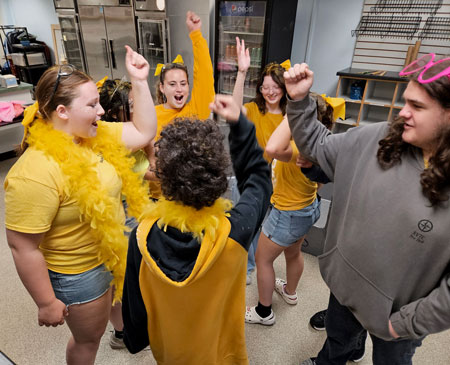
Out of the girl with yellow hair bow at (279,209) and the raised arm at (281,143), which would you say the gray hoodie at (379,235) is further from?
the girl with yellow hair bow at (279,209)

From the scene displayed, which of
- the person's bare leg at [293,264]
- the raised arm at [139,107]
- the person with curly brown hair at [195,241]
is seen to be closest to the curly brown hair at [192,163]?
the person with curly brown hair at [195,241]

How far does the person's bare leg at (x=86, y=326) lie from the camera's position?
54.6 inches

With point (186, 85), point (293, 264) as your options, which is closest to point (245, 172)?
point (293, 264)

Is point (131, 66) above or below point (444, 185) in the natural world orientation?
above

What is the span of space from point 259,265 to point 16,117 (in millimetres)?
3864

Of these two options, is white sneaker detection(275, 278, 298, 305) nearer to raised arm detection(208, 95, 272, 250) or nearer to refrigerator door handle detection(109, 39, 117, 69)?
raised arm detection(208, 95, 272, 250)

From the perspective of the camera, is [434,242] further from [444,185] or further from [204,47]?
[204,47]

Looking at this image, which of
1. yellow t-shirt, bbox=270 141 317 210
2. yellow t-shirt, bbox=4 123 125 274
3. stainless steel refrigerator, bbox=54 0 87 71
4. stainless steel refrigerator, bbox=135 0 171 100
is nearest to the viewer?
yellow t-shirt, bbox=4 123 125 274

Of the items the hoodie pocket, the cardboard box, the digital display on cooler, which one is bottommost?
the hoodie pocket

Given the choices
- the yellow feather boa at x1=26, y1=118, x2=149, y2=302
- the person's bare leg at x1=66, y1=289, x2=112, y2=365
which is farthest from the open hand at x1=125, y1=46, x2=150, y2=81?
the person's bare leg at x1=66, y1=289, x2=112, y2=365

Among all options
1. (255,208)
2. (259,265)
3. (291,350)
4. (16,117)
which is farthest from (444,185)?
(16,117)

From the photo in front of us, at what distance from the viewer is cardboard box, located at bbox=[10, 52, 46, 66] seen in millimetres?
7265

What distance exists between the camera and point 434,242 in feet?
3.24

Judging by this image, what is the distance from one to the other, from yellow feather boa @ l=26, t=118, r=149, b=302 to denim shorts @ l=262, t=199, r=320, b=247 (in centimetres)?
82
